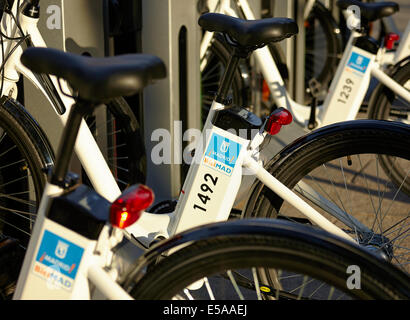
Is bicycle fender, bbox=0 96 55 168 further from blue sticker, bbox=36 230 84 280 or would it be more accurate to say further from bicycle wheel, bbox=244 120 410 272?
blue sticker, bbox=36 230 84 280

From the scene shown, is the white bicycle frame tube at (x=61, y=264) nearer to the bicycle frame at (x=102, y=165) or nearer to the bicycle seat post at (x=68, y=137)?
the bicycle seat post at (x=68, y=137)

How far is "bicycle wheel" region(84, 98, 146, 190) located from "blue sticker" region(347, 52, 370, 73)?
1632 millimetres

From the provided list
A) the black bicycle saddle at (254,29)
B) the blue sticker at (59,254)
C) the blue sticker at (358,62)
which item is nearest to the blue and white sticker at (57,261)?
the blue sticker at (59,254)

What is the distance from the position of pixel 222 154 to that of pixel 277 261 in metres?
1.04

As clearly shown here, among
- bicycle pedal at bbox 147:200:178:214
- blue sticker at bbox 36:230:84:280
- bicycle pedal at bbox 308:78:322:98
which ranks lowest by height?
bicycle pedal at bbox 147:200:178:214

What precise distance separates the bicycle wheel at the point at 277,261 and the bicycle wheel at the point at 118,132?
1.68m

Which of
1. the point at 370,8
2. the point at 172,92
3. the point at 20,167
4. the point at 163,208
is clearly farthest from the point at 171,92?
the point at 370,8

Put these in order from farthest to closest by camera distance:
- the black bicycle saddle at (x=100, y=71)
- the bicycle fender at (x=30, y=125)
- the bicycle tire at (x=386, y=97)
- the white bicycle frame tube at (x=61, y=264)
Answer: the bicycle tire at (x=386, y=97) < the bicycle fender at (x=30, y=125) < the white bicycle frame tube at (x=61, y=264) < the black bicycle saddle at (x=100, y=71)

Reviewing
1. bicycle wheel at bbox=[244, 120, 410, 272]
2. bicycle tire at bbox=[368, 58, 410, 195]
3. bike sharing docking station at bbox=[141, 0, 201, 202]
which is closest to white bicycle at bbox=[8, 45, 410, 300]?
bicycle wheel at bbox=[244, 120, 410, 272]

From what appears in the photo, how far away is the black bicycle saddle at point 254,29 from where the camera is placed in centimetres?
283

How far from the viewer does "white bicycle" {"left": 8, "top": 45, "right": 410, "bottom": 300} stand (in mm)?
1906

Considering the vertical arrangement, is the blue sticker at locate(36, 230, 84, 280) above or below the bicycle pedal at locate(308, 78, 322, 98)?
above

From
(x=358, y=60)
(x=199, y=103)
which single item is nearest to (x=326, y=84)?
(x=358, y=60)

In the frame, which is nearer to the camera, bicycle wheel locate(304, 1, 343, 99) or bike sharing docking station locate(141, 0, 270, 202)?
bike sharing docking station locate(141, 0, 270, 202)
